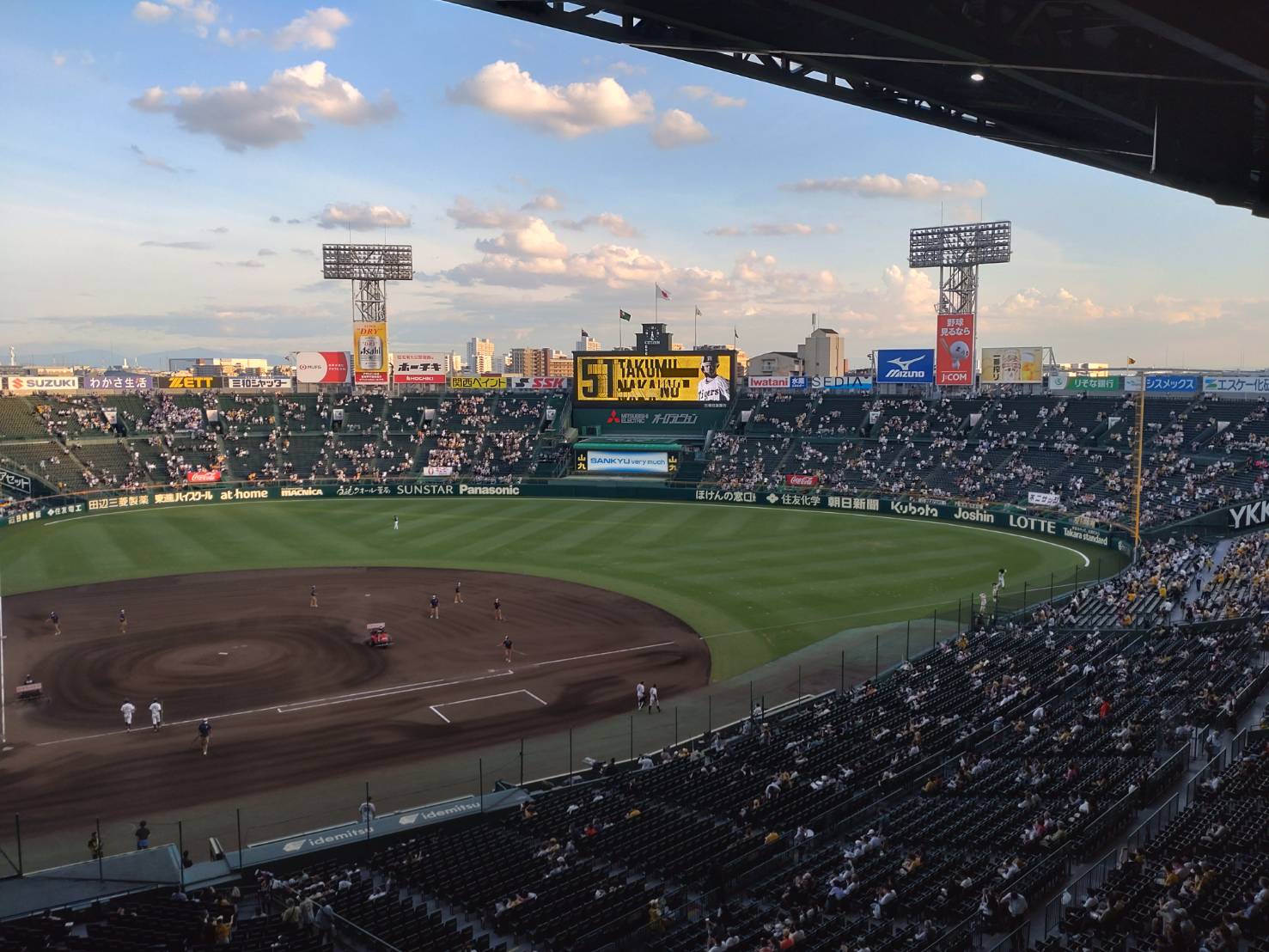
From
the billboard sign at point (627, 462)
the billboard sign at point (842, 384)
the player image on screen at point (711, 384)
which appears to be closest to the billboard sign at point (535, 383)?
the billboard sign at point (627, 462)

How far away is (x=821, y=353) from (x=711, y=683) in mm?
156804

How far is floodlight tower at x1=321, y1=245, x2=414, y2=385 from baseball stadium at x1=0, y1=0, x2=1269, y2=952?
86.1ft

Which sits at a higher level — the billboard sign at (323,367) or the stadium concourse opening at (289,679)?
the billboard sign at (323,367)

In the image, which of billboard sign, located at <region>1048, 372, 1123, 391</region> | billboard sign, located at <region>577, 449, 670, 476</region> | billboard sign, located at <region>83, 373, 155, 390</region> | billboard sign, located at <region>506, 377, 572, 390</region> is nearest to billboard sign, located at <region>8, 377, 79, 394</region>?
billboard sign, located at <region>83, 373, 155, 390</region>

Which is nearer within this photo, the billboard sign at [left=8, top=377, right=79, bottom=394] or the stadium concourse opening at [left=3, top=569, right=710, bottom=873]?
the stadium concourse opening at [left=3, top=569, right=710, bottom=873]

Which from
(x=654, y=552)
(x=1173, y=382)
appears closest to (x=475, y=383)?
(x=654, y=552)

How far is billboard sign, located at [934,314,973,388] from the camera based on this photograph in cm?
8506

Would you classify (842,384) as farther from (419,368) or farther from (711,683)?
(711,683)

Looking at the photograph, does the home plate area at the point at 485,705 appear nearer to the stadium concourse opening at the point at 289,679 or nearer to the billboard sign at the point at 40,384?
the stadium concourse opening at the point at 289,679

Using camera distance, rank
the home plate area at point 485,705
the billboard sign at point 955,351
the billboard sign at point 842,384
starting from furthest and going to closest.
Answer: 1. the billboard sign at point 842,384
2. the billboard sign at point 955,351
3. the home plate area at point 485,705

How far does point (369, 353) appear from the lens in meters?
101

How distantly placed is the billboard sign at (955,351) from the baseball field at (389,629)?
24.2m

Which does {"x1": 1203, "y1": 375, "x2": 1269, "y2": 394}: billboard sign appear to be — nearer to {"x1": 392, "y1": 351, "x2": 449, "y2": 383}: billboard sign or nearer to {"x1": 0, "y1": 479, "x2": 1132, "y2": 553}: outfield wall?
{"x1": 0, "y1": 479, "x2": 1132, "y2": 553}: outfield wall

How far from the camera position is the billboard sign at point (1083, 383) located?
79050 mm
